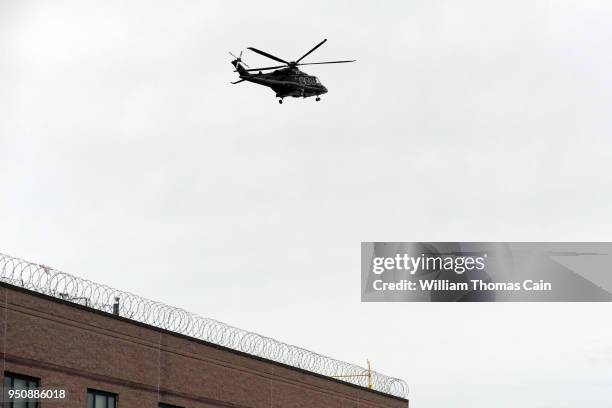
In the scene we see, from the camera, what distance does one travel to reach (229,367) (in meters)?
45.8

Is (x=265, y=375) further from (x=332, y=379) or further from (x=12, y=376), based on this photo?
(x=12, y=376)

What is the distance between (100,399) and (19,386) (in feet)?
12.6

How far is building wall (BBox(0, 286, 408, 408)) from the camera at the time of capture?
120 ft

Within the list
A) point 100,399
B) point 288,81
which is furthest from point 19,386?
point 288,81

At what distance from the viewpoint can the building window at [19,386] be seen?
3609 cm

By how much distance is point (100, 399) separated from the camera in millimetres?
39844

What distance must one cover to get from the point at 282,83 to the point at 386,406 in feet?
53.7

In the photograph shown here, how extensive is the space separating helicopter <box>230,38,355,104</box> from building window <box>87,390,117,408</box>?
20424 mm

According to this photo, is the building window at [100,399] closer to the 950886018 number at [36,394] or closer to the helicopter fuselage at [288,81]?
the 950886018 number at [36,394]

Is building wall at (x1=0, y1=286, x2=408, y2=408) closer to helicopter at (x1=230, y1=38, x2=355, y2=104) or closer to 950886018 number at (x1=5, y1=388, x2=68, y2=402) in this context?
950886018 number at (x1=5, y1=388, x2=68, y2=402)

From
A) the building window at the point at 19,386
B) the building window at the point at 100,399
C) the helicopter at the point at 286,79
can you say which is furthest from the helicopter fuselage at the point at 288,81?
the building window at the point at 19,386

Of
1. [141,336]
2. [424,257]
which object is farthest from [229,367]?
[424,257]

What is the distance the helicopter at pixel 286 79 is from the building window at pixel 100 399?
2042cm

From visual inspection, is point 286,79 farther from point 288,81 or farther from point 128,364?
point 128,364
